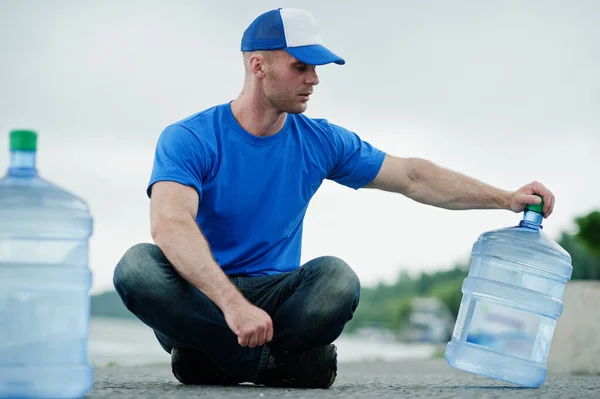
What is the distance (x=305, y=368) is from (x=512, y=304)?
1286mm

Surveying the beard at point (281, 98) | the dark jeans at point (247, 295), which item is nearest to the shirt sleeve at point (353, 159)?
the beard at point (281, 98)

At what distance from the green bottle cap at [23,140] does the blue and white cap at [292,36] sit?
4.09 feet

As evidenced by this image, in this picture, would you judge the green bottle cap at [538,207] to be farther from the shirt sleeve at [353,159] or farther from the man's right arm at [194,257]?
the man's right arm at [194,257]

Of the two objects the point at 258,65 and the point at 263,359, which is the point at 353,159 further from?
the point at 263,359

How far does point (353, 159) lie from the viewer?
4098 millimetres

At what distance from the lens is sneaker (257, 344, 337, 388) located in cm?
361

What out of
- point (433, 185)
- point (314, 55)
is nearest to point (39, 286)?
point (314, 55)

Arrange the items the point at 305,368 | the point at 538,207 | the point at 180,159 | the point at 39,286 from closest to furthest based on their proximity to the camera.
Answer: the point at 39,286 < the point at 180,159 < the point at 305,368 < the point at 538,207

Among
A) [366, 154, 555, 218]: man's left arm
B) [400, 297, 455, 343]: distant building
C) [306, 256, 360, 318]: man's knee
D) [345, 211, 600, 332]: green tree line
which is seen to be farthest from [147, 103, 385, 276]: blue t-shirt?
[400, 297, 455, 343]: distant building

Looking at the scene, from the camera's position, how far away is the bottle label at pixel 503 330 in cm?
410

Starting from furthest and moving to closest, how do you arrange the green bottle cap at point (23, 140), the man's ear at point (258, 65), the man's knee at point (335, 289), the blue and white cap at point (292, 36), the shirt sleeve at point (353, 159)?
1. the shirt sleeve at point (353, 159)
2. the man's ear at point (258, 65)
3. the blue and white cap at point (292, 36)
4. the man's knee at point (335, 289)
5. the green bottle cap at point (23, 140)

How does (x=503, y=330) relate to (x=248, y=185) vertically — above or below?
below

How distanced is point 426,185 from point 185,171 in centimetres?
129

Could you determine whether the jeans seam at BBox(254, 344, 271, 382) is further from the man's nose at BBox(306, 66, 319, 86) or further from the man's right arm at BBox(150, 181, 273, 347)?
the man's nose at BBox(306, 66, 319, 86)
